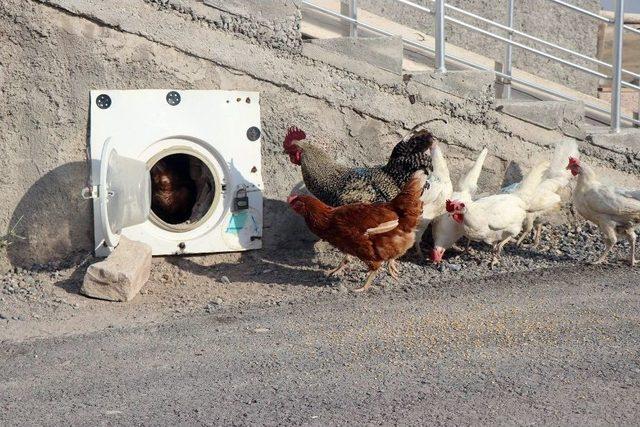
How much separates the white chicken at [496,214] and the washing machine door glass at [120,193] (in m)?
2.32

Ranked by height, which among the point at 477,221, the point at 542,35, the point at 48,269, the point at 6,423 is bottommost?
the point at 6,423

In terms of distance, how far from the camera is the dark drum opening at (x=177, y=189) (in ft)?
25.4

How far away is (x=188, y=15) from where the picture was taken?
6.74 meters

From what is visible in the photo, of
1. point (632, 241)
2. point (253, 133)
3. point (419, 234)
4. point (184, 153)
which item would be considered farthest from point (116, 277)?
point (632, 241)

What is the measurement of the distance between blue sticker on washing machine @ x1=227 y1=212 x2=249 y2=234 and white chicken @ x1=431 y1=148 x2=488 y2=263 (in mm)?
1528

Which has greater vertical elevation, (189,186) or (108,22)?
(108,22)

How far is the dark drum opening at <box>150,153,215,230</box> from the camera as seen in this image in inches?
305

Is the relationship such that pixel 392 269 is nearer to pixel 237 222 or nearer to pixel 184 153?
pixel 237 222

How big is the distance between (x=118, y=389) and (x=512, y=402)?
6.49 ft

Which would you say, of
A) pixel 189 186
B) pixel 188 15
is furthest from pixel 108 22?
pixel 189 186

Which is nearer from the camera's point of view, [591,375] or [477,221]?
[591,375]

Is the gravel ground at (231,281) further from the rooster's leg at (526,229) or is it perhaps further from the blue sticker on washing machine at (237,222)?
the blue sticker on washing machine at (237,222)

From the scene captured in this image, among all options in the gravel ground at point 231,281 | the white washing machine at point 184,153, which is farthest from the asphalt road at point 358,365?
the white washing machine at point 184,153

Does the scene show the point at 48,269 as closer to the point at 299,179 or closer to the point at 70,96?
the point at 70,96
